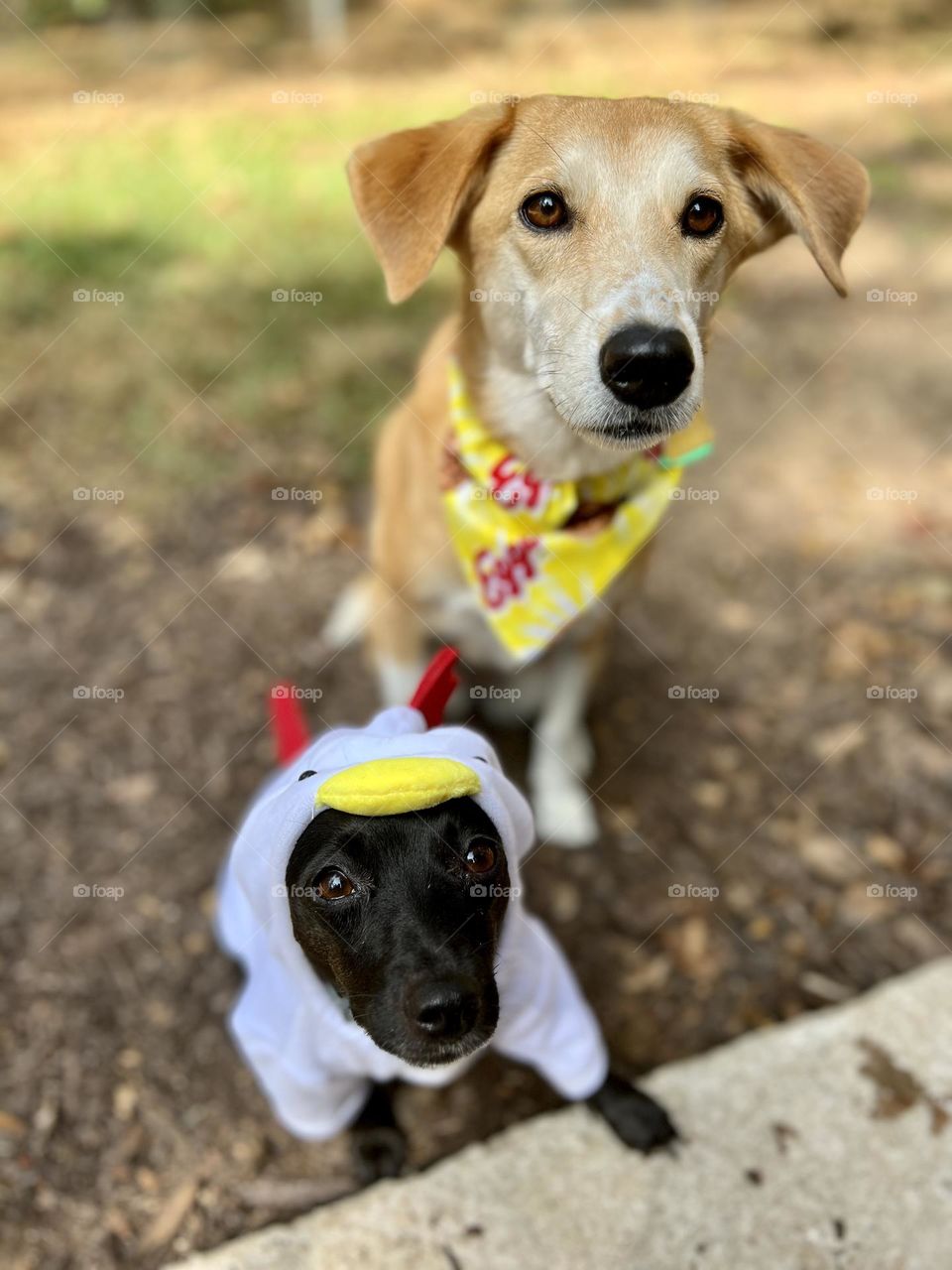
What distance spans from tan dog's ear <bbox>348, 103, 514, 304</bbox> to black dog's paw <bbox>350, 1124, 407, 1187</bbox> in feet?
6.49

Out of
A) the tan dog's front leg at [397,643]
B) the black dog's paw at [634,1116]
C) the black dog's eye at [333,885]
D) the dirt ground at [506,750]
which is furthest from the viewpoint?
the tan dog's front leg at [397,643]

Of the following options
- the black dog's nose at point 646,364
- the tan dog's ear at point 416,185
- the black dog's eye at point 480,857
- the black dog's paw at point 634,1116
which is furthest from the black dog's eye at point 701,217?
the black dog's paw at point 634,1116

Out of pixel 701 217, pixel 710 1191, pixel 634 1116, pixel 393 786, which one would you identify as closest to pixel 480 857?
pixel 393 786

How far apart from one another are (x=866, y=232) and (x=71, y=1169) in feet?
19.5

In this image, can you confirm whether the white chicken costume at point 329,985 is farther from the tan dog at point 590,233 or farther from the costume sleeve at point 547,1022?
the tan dog at point 590,233

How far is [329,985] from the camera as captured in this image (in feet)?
6.68

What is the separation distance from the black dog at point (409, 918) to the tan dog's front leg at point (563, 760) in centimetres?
130

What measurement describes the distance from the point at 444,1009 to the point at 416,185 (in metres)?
1.70

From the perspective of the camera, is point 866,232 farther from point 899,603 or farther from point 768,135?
point 768,135

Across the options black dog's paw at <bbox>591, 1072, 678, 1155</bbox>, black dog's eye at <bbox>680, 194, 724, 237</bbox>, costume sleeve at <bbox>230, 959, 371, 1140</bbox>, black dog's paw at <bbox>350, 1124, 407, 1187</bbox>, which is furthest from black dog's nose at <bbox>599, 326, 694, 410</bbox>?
black dog's paw at <bbox>350, 1124, 407, 1187</bbox>

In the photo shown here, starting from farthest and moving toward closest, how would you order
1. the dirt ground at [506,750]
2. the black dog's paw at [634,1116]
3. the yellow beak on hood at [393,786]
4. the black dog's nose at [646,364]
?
the dirt ground at [506,750]
the black dog's paw at [634,1116]
the black dog's nose at [646,364]
the yellow beak on hood at [393,786]

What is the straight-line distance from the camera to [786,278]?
5.62 meters

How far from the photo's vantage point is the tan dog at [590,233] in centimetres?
201

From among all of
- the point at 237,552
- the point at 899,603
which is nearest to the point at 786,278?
the point at 899,603
